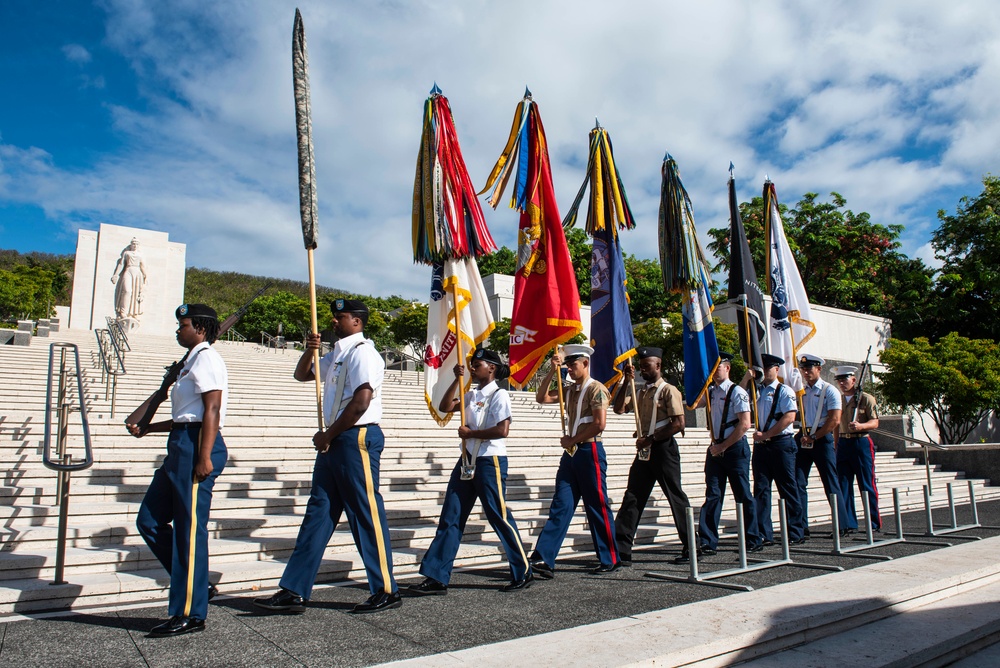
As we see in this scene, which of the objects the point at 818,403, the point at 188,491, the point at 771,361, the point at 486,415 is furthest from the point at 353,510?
the point at 818,403

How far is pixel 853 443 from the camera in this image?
8.65 meters

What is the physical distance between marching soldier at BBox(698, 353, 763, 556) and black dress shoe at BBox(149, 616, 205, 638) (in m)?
4.53

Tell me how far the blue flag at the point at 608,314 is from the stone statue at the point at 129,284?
2427cm

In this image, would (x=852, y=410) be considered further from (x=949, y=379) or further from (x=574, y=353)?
(x=949, y=379)

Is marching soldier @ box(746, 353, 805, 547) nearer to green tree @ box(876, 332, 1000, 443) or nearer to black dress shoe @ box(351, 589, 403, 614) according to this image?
black dress shoe @ box(351, 589, 403, 614)

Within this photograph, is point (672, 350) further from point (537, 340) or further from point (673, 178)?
point (537, 340)

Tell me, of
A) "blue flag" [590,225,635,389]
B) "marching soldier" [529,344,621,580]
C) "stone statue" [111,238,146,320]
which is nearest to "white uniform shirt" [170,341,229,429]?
"marching soldier" [529,344,621,580]

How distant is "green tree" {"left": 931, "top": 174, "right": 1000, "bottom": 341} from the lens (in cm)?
2720

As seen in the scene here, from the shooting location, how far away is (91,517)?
19.2ft

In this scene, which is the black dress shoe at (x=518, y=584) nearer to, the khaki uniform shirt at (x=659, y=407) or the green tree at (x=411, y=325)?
the khaki uniform shirt at (x=659, y=407)

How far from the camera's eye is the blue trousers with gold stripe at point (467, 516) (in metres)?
5.05

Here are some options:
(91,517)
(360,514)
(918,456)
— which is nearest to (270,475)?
(91,517)

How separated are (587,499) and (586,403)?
31.6 inches

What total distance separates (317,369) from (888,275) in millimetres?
34062
